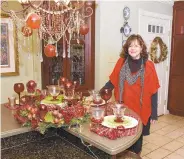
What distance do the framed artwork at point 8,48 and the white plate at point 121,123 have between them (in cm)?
174

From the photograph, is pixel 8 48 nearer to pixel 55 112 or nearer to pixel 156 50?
pixel 55 112

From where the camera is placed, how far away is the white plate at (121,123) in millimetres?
1311

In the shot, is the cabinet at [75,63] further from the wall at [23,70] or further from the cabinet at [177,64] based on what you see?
the cabinet at [177,64]

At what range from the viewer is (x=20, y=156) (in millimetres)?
1259

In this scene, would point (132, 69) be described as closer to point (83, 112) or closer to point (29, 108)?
point (83, 112)

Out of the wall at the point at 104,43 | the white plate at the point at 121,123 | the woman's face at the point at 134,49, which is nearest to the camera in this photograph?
the white plate at the point at 121,123

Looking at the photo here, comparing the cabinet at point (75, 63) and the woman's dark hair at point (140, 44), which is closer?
the woman's dark hair at point (140, 44)

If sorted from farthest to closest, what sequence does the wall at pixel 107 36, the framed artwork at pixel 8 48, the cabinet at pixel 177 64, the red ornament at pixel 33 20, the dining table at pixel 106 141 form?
the cabinet at pixel 177 64 → the wall at pixel 107 36 → the framed artwork at pixel 8 48 → the red ornament at pixel 33 20 → the dining table at pixel 106 141

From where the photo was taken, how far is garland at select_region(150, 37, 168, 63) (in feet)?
13.4

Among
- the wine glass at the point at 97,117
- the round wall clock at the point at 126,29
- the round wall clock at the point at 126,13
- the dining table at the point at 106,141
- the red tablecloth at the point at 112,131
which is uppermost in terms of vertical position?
the round wall clock at the point at 126,13

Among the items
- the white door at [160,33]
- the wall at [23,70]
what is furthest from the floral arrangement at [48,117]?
the white door at [160,33]

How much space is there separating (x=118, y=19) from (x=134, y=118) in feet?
7.24

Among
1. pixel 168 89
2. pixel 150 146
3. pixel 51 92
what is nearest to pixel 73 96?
pixel 51 92

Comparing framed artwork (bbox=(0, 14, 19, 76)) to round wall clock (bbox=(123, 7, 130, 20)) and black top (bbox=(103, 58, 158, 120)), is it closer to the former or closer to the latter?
black top (bbox=(103, 58, 158, 120))
